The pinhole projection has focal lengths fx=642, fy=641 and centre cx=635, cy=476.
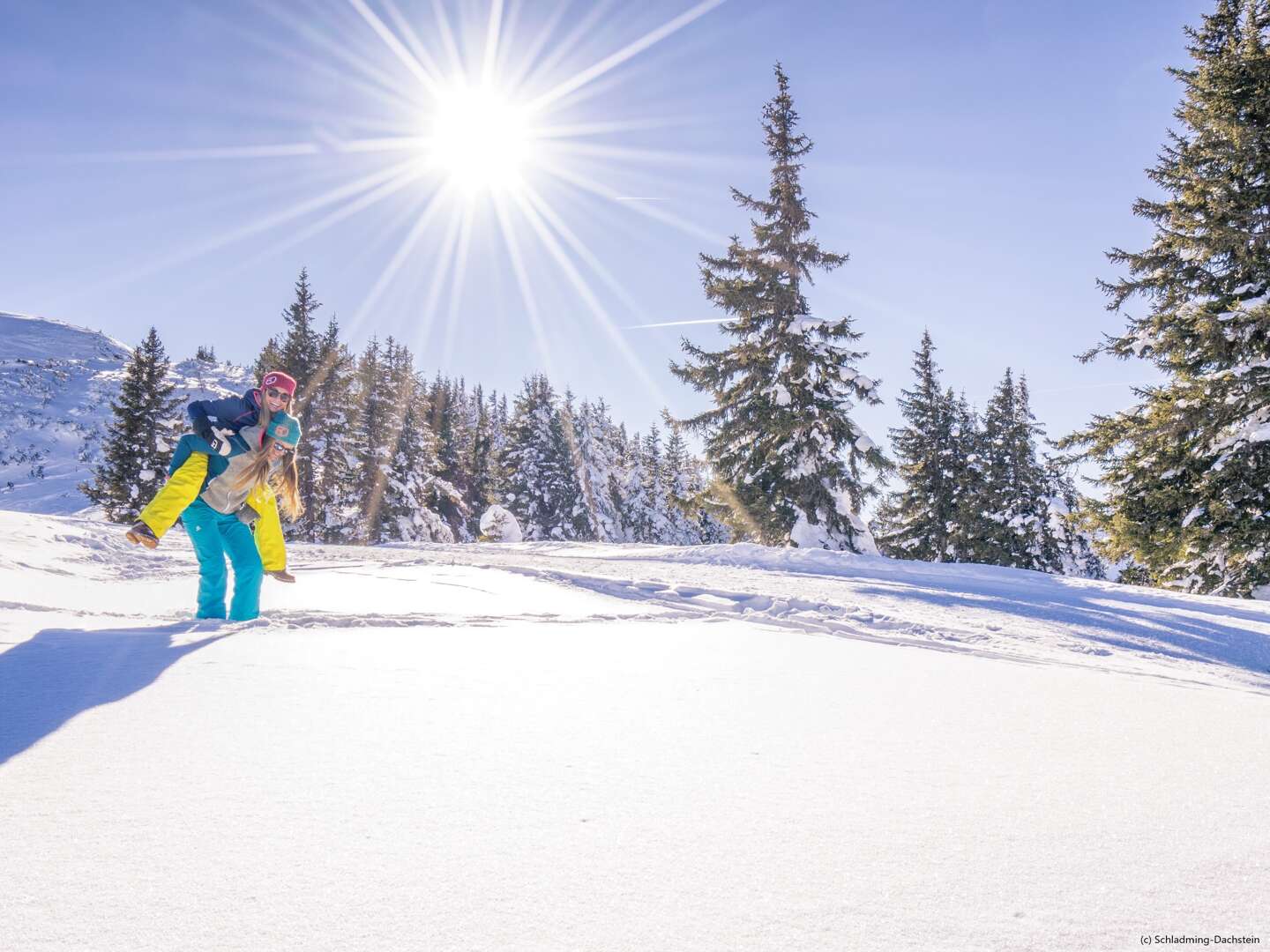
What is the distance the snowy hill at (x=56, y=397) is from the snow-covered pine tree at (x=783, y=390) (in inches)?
1541

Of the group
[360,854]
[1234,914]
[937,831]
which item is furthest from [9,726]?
[1234,914]

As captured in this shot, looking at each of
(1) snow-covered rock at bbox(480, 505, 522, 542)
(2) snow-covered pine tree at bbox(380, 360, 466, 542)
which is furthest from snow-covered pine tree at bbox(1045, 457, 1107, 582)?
(2) snow-covered pine tree at bbox(380, 360, 466, 542)

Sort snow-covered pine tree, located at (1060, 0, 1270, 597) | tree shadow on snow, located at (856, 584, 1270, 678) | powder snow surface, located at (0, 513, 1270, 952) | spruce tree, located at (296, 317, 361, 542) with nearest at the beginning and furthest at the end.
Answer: powder snow surface, located at (0, 513, 1270, 952)
tree shadow on snow, located at (856, 584, 1270, 678)
snow-covered pine tree, located at (1060, 0, 1270, 597)
spruce tree, located at (296, 317, 361, 542)

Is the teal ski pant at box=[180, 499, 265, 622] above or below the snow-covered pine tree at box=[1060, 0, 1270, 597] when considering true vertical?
below

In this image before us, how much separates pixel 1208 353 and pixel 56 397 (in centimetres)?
9999

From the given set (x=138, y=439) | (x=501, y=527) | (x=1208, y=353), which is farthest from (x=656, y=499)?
(x=1208, y=353)

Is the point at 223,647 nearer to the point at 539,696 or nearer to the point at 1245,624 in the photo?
the point at 539,696

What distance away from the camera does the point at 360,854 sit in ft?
4.04

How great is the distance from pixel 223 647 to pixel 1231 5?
2065 centimetres

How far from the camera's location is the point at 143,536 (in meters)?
3.87

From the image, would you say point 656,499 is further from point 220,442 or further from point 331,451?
point 220,442

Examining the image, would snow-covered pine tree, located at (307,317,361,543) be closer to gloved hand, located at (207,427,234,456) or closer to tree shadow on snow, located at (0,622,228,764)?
gloved hand, located at (207,427,234,456)

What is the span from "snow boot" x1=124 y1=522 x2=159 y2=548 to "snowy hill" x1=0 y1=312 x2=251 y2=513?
46214 mm

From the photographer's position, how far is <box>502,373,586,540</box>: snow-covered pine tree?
138 feet
